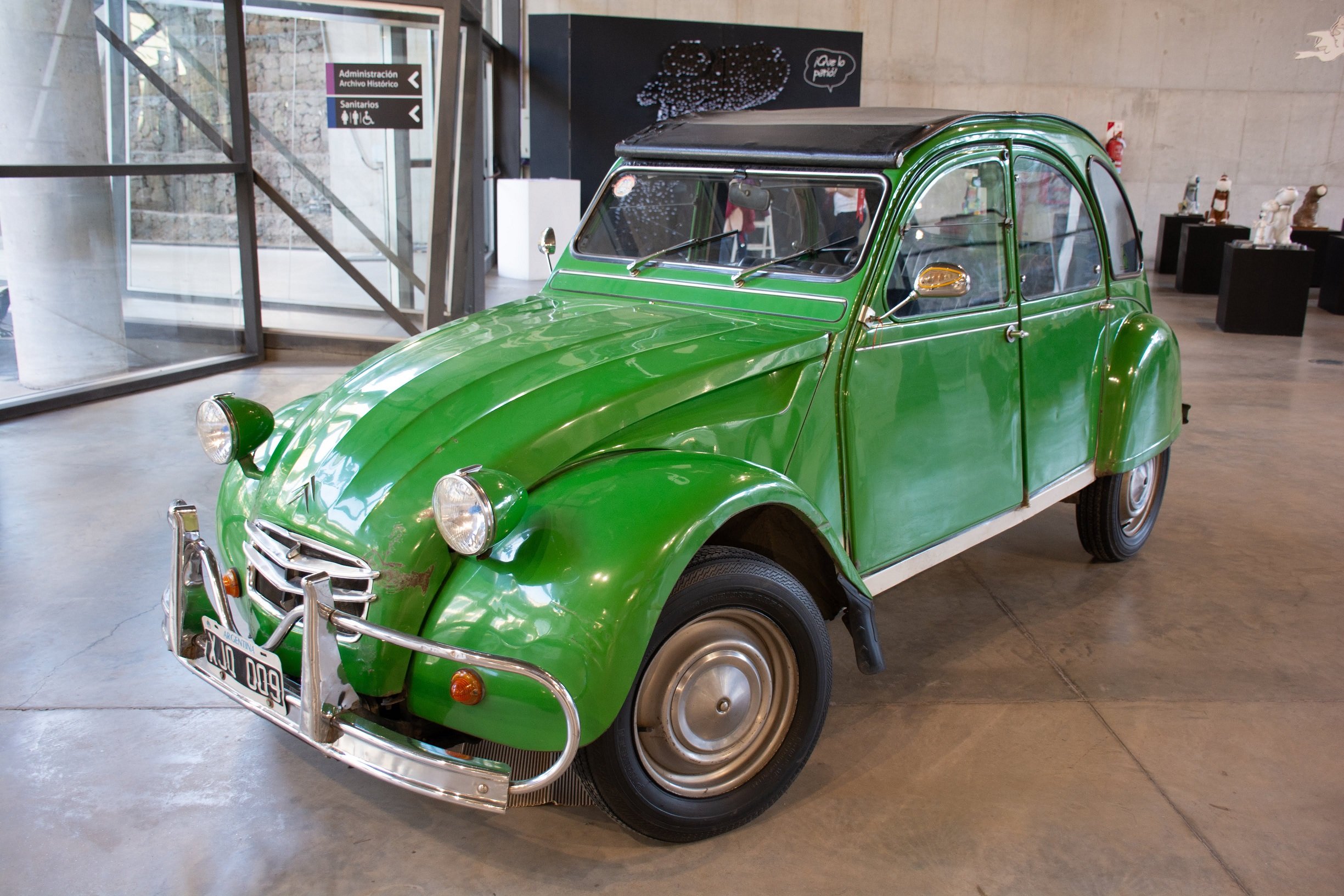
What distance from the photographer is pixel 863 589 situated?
9.13 feet

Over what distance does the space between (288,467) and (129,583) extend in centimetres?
181

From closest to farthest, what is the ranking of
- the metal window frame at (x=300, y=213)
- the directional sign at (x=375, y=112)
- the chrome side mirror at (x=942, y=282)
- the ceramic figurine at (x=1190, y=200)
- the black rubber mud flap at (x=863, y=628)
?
the black rubber mud flap at (x=863, y=628) → the chrome side mirror at (x=942, y=282) → the metal window frame at (x=300, y=213) → the directional sign at (x=375, y=112) → the ceramic figurine at (x=1190, y=200)

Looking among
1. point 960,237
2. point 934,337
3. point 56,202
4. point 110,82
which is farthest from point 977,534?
point 110,82

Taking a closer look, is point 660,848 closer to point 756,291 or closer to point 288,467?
point 288,467

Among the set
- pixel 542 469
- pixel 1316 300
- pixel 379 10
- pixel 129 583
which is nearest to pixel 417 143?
pixel 379 10

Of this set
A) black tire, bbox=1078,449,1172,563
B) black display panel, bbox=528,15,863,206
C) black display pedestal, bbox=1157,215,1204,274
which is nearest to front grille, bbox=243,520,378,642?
black tire, bbox=1078,449,1172,563

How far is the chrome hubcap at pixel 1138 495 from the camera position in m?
4.43

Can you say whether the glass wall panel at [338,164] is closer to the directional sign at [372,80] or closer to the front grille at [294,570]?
the directional sign at [372,80]

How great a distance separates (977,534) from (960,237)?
3.27 feet

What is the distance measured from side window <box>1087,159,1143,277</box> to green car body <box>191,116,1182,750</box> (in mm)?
178

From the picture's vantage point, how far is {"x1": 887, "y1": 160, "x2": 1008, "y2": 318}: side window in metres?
3.17

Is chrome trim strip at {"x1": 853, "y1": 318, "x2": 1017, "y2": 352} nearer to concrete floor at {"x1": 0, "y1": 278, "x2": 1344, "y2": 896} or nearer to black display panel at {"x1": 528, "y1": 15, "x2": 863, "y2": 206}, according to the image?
concrete floor at {"x1": 0, "y1": 278, "x2": 1344, "y2": 896}

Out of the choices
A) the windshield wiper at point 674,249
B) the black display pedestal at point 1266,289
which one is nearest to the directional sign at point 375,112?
the windshield wiper at point 674,249

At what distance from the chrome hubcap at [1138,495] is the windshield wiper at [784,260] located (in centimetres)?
199
